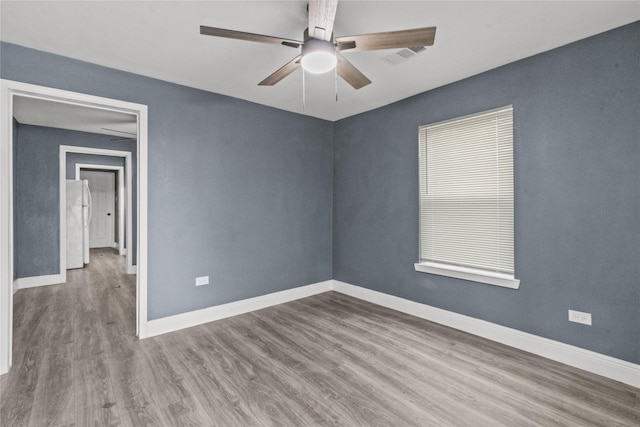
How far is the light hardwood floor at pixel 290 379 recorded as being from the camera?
1.94 m

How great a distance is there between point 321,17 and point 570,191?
2400 millimetres

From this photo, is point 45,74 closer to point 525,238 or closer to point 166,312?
point 166,312

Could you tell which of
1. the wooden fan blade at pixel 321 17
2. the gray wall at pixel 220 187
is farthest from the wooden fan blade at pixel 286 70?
the gray wall at pixel 220 187

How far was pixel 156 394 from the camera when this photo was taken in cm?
216

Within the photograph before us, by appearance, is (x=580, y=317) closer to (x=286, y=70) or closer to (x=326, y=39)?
(x=326, y=39)

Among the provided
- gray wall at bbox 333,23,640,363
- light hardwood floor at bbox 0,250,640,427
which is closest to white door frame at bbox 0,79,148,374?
light hardwood floor at bbox 0,250,640,427

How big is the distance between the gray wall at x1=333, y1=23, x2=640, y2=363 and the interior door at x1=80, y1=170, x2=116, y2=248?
9.56 meters

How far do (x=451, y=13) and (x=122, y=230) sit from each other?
8.29 m

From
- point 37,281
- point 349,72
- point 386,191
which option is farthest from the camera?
point 37,281

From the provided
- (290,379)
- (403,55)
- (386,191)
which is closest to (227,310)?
(290,379)

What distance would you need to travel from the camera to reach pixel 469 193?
3.25 m

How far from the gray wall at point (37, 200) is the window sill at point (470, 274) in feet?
19.2

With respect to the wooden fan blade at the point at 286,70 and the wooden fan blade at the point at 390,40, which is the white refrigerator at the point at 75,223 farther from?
the wooden fan blade at the point at 390,40

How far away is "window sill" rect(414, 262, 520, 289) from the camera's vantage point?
2886 mm
